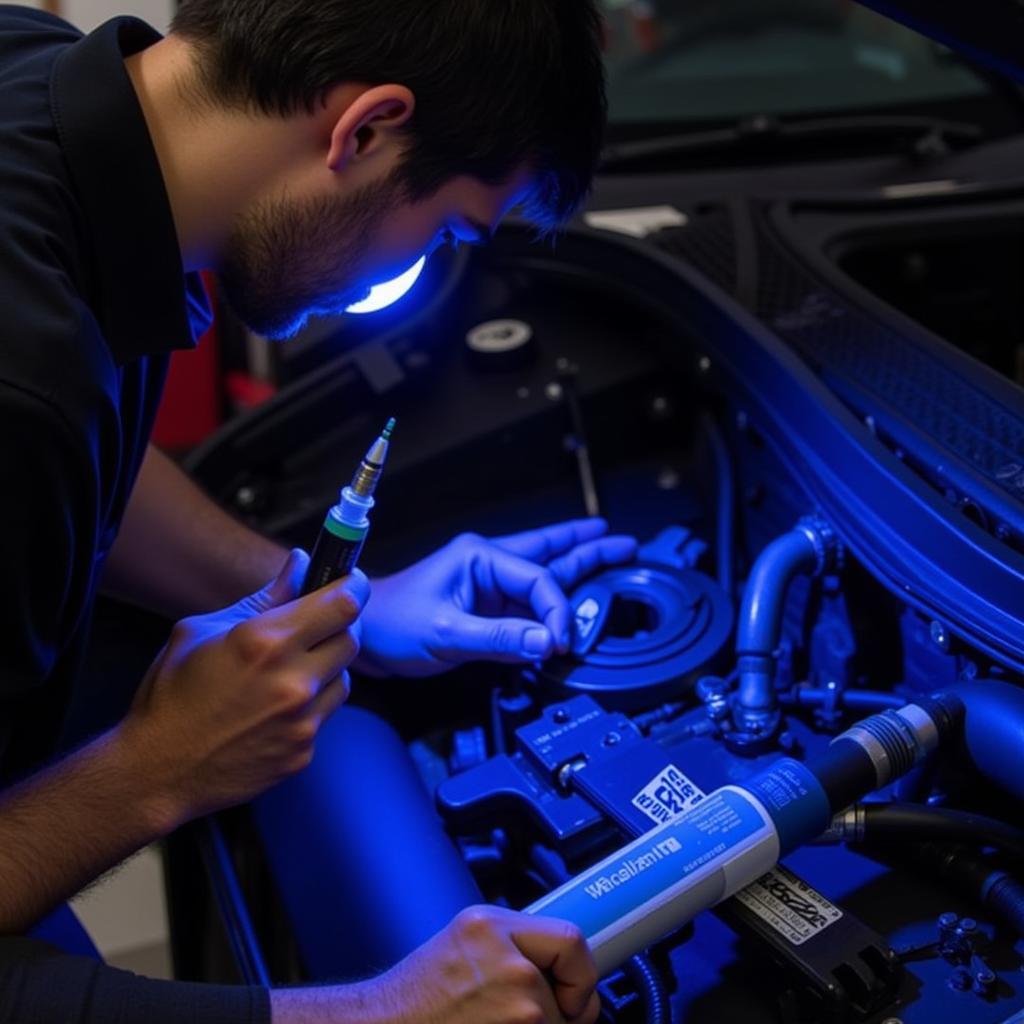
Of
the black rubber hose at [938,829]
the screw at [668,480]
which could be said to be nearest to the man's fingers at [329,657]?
the black rubber hose at [938,829]

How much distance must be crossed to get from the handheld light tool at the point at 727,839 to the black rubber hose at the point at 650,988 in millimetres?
43

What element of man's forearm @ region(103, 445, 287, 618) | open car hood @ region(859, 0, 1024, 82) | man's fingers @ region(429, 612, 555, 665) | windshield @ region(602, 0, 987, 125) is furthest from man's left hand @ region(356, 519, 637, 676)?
windshield @ region(602, 0, 987, 125)

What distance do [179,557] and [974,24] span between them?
78 centimetres

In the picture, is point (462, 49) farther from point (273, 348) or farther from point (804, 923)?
point (273, 348)

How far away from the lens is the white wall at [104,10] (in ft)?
7.65

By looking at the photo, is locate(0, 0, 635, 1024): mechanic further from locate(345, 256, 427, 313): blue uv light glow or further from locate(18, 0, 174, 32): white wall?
locate(18, 0, 174, 32): white wall

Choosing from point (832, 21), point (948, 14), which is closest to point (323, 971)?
point (948, 14)

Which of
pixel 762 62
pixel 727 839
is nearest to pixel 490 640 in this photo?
pixel 727 839

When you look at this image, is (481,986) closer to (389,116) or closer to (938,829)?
(938,829)

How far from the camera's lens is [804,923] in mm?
742

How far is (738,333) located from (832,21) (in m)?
0.91

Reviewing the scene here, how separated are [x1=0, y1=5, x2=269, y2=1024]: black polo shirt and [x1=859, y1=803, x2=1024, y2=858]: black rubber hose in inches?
15.3

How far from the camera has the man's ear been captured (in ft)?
2.70

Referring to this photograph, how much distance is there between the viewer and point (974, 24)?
879 millimetres
